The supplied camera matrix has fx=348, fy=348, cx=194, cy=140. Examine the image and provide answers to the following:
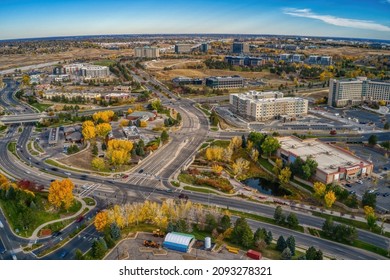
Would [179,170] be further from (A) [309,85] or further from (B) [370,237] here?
(A) [309,85]

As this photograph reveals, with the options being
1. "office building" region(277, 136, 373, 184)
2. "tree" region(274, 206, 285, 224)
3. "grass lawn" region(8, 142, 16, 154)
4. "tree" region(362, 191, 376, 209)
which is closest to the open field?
"grass lawn" region(8, 142, 16, 154)

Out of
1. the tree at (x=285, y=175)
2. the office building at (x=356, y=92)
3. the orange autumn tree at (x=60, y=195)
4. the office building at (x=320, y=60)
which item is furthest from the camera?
the office building at (x=320, y=60)

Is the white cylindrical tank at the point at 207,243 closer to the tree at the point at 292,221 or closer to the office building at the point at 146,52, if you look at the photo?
the tree at the point at 292,221

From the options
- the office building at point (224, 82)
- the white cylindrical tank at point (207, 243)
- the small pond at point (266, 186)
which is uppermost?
the office building at point (224, 82)

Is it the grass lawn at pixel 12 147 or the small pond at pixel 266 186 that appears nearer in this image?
the small pond at pixel 266 186

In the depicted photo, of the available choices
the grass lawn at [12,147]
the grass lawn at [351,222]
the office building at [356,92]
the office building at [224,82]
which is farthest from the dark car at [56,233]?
the office building at [224,82]

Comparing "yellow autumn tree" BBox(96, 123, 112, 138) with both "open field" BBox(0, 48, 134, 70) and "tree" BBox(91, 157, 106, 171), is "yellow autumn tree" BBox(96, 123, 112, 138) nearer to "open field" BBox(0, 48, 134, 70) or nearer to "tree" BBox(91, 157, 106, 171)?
"tree" BBox(91, 157, 106, 171)
